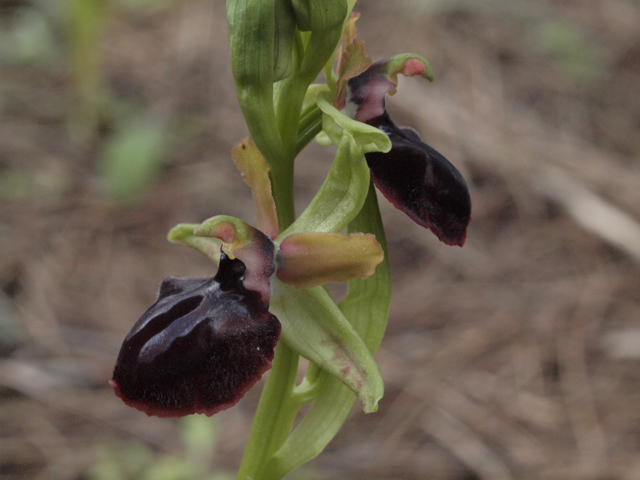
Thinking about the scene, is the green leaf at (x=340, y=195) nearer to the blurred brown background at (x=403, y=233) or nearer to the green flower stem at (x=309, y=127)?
the green flower stem at (x=309, y=127)

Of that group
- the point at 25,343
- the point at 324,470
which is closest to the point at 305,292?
the point at 324,470

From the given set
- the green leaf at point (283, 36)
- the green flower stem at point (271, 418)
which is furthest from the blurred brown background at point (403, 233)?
the green leaf at point (283, 36)

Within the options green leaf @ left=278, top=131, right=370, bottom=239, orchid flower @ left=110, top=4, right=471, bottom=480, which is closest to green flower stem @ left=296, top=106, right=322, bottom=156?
orchid flower @ left=110, top=4, right=471, bottom=480

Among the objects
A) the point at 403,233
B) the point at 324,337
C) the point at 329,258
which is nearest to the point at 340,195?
the point at 329,258

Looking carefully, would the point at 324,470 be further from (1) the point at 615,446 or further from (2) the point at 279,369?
(2) the point at 279,369

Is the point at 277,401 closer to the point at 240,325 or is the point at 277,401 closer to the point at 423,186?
the point at 240,325

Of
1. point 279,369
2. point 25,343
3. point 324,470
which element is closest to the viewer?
point 279,369

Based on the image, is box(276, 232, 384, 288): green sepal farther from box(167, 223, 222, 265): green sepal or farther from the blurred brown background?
the blurred brown background
